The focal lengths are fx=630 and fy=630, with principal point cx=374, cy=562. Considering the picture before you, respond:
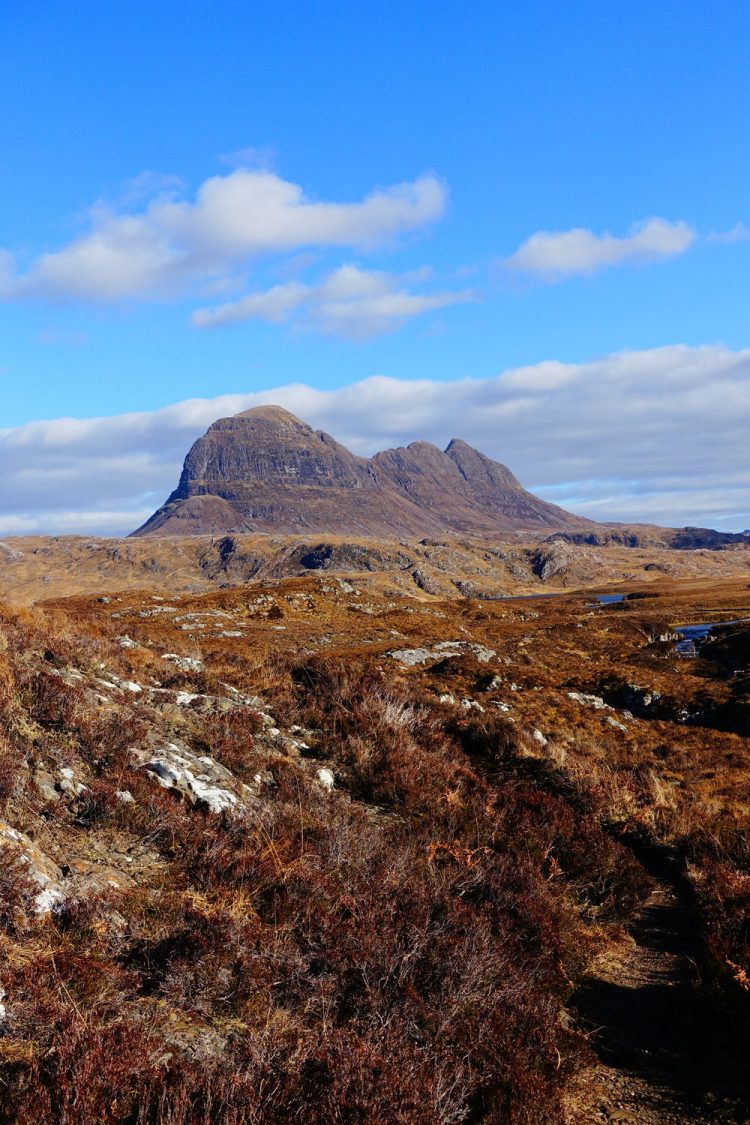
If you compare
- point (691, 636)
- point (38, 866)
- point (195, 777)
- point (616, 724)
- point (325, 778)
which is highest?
point (38, 866)

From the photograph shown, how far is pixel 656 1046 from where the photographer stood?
18.7ft

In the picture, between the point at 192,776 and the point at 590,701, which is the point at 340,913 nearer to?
the point at 192,776

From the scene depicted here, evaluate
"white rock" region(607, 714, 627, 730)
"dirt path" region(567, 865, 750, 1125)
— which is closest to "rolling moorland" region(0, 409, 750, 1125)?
"dirt path" region(567, 865, 750, 1125)

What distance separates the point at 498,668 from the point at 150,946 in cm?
2173

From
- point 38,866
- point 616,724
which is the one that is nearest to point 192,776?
point 38,866

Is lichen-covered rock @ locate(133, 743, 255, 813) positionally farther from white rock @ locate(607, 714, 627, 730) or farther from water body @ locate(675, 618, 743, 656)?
water body @ locate(675, 618, 743, 656)

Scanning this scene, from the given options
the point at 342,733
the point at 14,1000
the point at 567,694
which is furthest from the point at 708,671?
the point at 14,1000

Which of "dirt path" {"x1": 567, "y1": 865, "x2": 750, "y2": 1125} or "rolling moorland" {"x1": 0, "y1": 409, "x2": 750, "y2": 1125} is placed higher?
"rolling moorland" {"x1": 0, "y1": 409, "x2": 750, "y2": 1125}

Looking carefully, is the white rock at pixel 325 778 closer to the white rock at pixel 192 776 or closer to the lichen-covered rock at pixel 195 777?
the lichen-covered rock at pixel 195 777

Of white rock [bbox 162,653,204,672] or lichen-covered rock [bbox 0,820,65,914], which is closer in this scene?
lichen-covered rock [bbox 0,820,65,914]

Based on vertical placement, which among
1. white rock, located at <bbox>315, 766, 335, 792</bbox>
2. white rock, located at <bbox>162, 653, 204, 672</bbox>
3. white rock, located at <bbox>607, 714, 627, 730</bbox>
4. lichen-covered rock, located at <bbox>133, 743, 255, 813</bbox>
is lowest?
white rock, located at <bbox>607, 714, 627, 730</bbox>

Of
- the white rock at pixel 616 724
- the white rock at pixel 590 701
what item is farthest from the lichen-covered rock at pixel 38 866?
the white rock at pixel 590 701

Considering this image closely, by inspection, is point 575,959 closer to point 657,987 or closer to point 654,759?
point 657,987

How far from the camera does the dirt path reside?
4.88 metres
